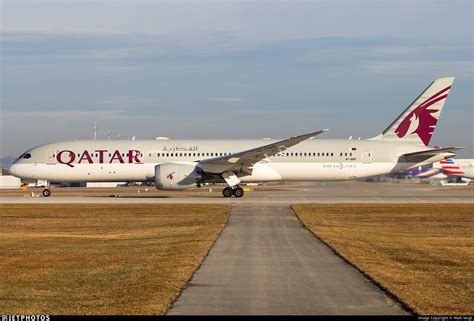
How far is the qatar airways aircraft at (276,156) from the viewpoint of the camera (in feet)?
163

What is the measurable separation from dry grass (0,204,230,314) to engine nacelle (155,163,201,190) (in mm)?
10206

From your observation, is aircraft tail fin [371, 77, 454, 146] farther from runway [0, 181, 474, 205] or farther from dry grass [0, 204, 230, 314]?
dry grass [0, 204, 230, 314]

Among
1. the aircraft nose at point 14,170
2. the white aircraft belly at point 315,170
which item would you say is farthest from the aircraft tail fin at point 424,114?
the aircraft nose at point 14,170

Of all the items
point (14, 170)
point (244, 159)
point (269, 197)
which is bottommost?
point (269, 197)

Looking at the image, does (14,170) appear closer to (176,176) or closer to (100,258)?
(176,176)

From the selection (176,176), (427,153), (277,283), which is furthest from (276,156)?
(277,283)

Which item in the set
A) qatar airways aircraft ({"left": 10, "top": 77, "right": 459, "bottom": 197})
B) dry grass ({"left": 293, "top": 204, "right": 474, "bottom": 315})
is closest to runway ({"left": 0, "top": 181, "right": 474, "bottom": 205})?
qatar airways aircraft ({"left": 10, "top": 77, "right": 459, "bottom": 197})

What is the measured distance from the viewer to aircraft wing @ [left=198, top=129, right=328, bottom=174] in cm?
4606

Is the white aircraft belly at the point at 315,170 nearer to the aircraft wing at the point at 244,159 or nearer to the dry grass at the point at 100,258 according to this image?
the aircraft wing at the point at 244,159

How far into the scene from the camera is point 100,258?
18484mm

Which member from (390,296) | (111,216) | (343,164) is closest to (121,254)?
(390,296)

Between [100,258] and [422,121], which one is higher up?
[422,121]

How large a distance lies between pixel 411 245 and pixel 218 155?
29.5 meters

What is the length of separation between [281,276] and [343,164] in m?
36.1
